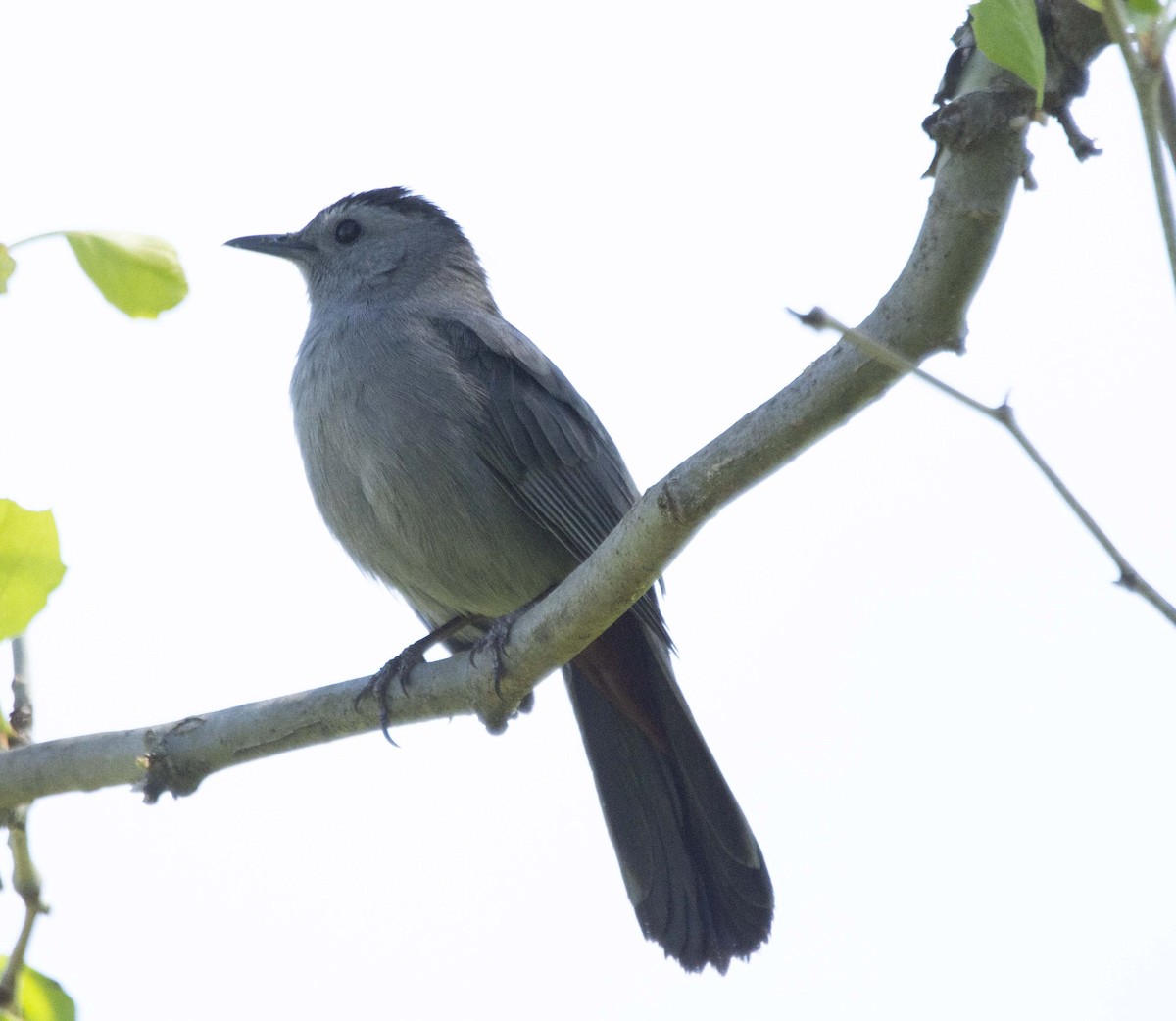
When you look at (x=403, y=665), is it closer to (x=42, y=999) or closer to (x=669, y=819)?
(x=669, y=819)

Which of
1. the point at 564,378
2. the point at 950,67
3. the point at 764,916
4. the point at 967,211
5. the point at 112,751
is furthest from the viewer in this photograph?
the point at 564,378

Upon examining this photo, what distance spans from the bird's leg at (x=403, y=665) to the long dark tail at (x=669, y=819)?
53cm

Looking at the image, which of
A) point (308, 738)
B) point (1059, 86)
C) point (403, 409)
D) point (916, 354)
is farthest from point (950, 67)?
point (403, 409)

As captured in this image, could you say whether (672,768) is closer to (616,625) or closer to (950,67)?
(616,625)

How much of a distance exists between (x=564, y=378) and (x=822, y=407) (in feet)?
9.80

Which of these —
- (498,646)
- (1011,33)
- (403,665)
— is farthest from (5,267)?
(403,665)

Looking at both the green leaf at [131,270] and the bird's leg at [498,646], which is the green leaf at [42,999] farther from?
the bird's leg at [498,646]

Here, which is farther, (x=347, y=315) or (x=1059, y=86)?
(x=347, y=315)

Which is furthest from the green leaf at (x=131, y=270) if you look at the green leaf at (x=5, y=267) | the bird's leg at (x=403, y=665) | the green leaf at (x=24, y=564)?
the bird's leg at (x=403, y=665)

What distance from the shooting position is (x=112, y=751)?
3982 mm

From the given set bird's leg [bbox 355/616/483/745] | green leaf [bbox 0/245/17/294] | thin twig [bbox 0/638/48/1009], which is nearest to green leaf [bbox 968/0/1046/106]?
green leaf [bbox 0/245/17/294]

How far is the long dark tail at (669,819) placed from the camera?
5047 mm

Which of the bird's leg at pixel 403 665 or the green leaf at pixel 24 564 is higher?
the bird's leg at pixel 403 665

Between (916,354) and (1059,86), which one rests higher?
(1059,86)
